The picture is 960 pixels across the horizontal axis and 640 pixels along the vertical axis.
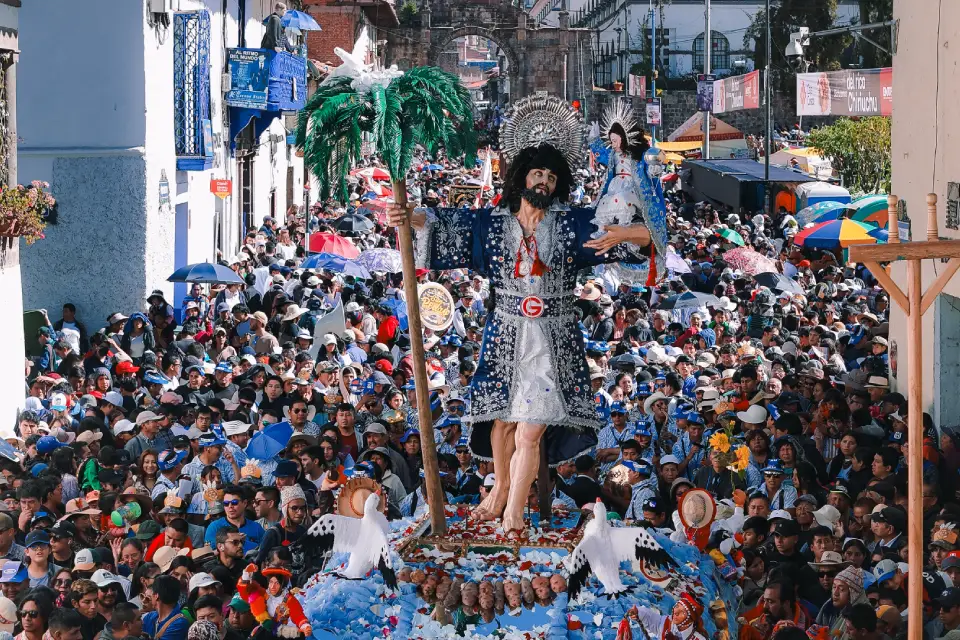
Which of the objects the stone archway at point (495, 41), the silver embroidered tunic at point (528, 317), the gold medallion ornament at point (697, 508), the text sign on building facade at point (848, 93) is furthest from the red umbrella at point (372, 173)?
the stone archway at point (495, 41)

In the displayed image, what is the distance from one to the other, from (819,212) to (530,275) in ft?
53.4

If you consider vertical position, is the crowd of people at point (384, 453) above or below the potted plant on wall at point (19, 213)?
below

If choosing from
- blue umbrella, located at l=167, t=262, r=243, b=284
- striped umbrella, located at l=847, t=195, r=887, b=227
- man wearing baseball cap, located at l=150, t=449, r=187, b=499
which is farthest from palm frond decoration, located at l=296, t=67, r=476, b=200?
striped umbrella, located at l=847, t=195, r=887, b=227

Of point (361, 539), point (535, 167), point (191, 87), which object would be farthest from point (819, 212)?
point (361, 539)

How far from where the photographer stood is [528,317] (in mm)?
8234

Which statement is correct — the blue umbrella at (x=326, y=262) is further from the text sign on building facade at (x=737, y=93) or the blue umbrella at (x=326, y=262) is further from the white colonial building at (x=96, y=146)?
the text sign on building facade at (x=737, y=93)

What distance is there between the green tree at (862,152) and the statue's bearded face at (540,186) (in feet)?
82.0

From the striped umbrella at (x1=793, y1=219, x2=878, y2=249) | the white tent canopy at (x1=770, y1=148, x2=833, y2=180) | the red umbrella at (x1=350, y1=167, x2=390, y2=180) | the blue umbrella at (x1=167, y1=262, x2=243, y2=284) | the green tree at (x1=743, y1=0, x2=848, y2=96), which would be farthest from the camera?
the green tree at (x1=743, y1=0, x2=848, y2=96)

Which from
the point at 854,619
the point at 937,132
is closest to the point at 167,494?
the point at 854,619

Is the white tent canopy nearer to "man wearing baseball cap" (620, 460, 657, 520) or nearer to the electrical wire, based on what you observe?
the electrical wire

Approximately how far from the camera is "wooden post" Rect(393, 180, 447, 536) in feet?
25.8

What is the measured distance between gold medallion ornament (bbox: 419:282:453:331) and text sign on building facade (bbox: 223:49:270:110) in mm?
11976

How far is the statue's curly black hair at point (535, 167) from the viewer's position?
26.9ft

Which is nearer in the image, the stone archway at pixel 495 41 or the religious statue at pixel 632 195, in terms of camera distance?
the religious statue at pixel 632 195
